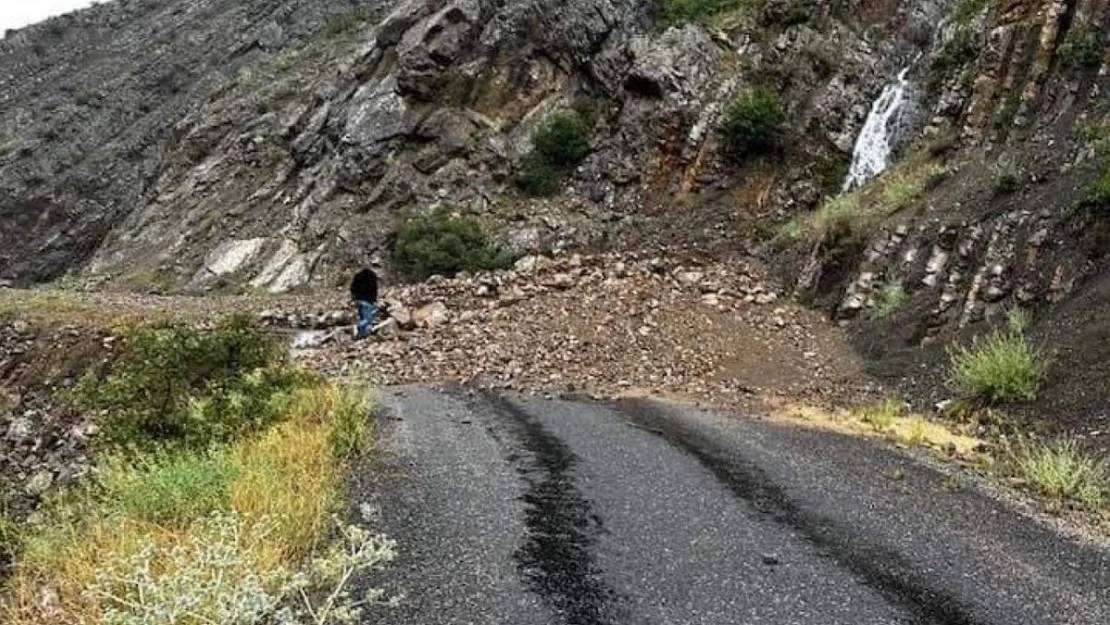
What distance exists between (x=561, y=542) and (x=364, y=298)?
13.4 m

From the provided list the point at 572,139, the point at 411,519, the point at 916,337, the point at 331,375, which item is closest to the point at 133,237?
the point at 572,139

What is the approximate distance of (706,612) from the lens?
5.89 meters

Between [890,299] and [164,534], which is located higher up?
[890,299]

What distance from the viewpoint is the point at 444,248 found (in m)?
26.8

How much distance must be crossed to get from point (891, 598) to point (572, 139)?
24413 millimetres

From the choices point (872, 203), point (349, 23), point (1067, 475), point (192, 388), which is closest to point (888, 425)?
point (1067, 475)

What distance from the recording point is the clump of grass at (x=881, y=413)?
1231cm

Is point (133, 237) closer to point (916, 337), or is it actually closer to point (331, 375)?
point (331, 375)

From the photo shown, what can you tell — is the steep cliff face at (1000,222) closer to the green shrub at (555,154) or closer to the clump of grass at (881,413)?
the clump of grass at (881,413)

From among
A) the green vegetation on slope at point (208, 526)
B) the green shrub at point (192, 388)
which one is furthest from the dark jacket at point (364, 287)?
the green vegetation on slope at point (208, 526)

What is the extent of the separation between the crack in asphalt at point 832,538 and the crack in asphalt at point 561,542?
1519 mm

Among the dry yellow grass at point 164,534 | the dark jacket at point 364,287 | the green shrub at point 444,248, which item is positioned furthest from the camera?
the green shrub at point 444,248

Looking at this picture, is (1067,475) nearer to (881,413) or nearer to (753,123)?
(881,413)

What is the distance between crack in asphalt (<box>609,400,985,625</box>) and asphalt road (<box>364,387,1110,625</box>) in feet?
0.07
